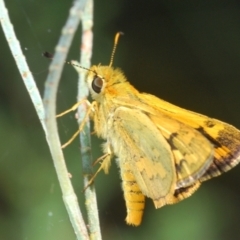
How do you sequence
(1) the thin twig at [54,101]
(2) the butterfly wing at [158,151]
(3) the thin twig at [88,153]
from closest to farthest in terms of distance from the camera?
1. (1) the thin twig at [54,101]
2. (3) the thin twig at [88,153]
3. (2) the butterfly wing at [158,151]

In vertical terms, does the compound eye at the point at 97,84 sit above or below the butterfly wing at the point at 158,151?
above

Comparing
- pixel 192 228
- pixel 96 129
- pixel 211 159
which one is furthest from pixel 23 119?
pixel 211 159

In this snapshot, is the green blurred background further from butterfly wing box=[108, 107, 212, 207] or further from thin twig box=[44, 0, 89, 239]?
thin twig box=[44, 0, 89, 239]

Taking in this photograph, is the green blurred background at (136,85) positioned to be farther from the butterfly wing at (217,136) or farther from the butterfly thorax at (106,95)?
the butterfly wing at (217,136)

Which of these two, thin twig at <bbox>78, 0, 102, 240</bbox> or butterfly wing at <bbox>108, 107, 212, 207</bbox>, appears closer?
thin twig at <bbox>78, 0, 102, 240</bbox>

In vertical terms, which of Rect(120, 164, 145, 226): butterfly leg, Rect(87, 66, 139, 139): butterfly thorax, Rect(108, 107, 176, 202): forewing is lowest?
Rect(120, 164, 145, 226): butterfly leg

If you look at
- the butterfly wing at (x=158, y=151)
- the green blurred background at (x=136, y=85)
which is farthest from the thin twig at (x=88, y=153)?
the green blurred background at (x=136, y=85)

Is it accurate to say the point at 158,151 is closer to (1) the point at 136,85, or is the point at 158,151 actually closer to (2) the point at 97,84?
(2) the point at 97,84

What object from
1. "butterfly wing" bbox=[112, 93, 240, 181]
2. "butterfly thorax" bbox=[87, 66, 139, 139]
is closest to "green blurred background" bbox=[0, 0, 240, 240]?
"butterfly thorax" bbox=[87, 66, 139, 139]
